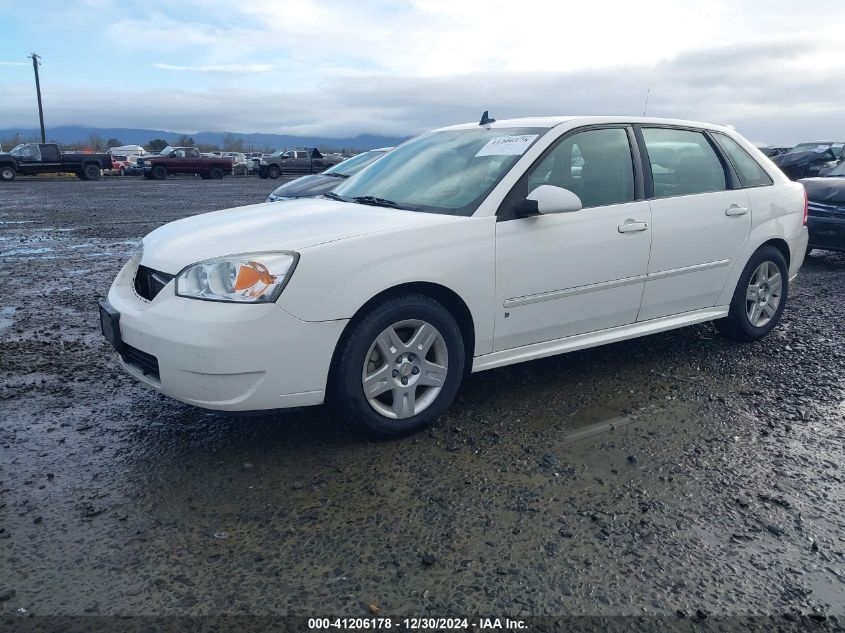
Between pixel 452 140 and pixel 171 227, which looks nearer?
pixel 171 227

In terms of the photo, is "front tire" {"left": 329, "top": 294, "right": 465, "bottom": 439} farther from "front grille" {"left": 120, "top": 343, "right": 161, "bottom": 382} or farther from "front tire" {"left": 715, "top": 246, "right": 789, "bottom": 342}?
"front tire" {"left": 715, "top": 246, "right": 789, "bottom": 342}

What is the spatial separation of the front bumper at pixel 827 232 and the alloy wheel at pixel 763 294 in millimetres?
4141

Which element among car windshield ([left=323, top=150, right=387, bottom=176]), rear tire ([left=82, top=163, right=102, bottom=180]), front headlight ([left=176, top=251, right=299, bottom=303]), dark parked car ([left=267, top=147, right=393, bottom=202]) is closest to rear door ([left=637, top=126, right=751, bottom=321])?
front headlight ([left=176, top=251, right=299, bottom=303])

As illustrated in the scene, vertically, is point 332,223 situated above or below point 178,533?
above

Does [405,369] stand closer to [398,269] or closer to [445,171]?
[398,269]

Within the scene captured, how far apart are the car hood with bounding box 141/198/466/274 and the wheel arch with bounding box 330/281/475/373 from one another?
311 mm

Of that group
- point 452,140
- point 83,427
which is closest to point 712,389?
point 452,140

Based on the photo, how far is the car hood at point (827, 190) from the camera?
8.77 m

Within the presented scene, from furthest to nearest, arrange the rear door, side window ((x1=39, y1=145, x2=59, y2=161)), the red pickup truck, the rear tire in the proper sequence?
the red pickup truck, the rear tire, side window ((x1=39, y1=145, x2=59, y2=161)), the rear door

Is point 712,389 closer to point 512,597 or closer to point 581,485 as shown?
point 581,485

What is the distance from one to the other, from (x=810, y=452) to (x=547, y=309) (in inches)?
59.2

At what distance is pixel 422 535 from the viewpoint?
269 centimetres

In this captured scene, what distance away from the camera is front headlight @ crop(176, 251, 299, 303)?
123 inches

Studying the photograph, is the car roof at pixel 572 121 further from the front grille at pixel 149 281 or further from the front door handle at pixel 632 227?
the front grille at pixel 149 281
